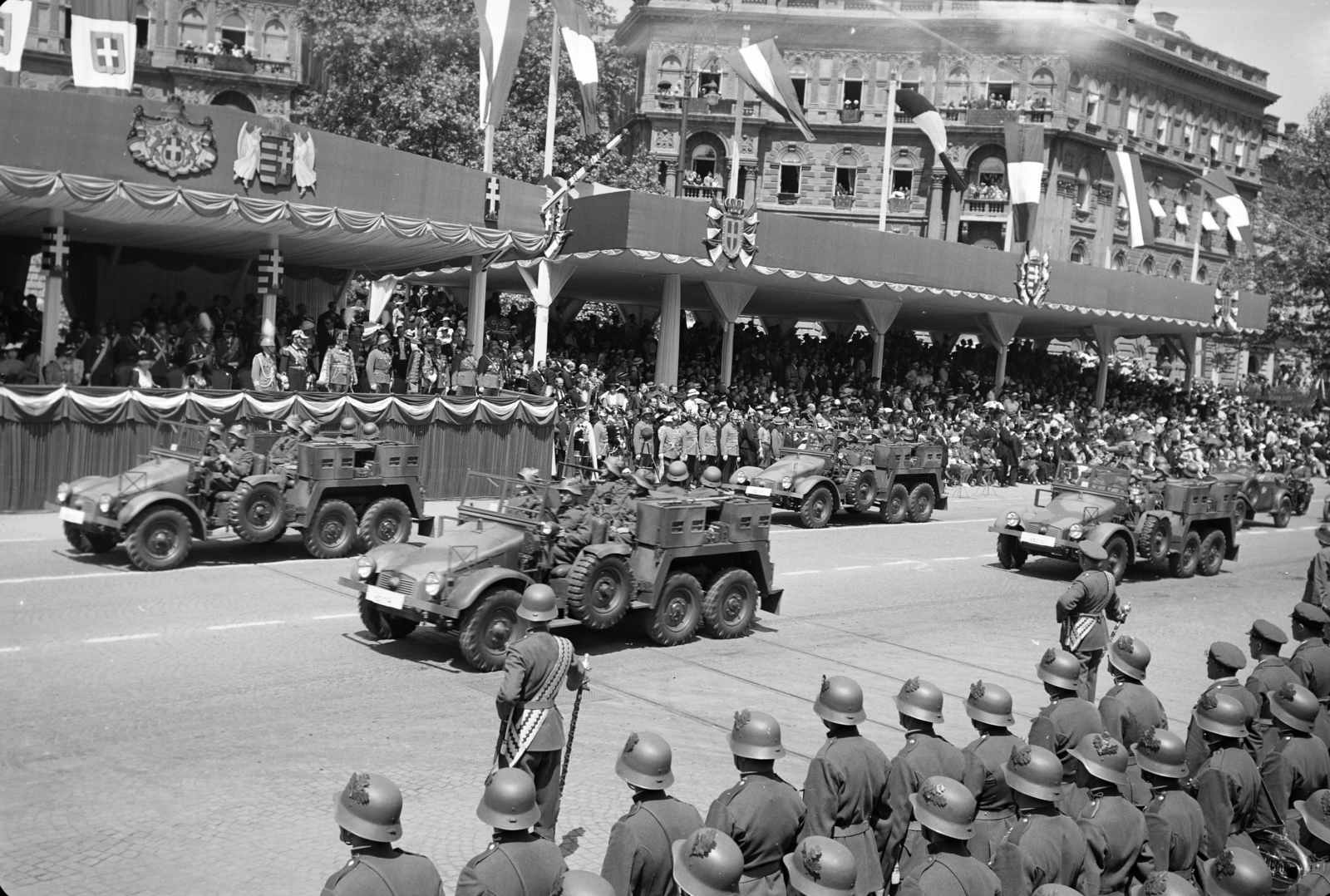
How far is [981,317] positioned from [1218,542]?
62.8 ft

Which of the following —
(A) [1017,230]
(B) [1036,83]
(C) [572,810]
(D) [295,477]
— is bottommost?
(C) [572,810]

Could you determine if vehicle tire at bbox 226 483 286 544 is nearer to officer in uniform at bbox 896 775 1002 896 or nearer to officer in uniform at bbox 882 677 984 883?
officer in uniform at bbox 882 677 984 883

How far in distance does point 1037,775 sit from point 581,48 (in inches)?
922

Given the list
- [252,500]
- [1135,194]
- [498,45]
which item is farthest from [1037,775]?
[1135,194]

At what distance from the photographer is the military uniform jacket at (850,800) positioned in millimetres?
6125

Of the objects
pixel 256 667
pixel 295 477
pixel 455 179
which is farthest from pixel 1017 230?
pixel 256 667

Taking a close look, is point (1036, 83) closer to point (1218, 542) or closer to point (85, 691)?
point (1218, 542)

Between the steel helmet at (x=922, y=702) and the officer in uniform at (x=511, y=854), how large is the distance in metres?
2.39

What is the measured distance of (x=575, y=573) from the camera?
11836 mm

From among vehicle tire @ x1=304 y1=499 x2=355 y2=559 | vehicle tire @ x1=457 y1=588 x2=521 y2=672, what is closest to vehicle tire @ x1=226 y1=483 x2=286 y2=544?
vehicle tire @ x1=304 y1=499 x2=355 y2=559

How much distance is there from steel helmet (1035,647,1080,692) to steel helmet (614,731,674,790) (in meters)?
3.21

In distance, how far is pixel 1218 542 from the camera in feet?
67.4

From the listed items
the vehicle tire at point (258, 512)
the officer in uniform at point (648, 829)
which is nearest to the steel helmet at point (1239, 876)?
the officer in uniform at point (648, 829)

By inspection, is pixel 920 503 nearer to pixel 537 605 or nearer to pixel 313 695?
pixel 313 695
